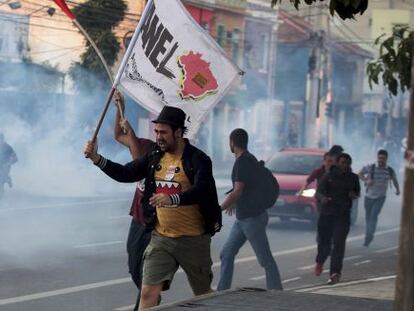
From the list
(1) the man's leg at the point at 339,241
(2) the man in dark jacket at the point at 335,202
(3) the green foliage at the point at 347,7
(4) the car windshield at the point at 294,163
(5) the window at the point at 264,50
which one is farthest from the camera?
(5) the window at the point at 264,50

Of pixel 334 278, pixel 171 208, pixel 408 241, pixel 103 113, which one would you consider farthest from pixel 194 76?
pixel 334 278

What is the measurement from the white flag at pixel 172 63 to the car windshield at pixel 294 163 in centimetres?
1367

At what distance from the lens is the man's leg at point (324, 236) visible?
1481 cm

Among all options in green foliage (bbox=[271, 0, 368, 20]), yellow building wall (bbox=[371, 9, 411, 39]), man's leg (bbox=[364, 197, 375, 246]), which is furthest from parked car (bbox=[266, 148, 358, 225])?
yellow building wall (bbox=[371, 9, 411, 39])

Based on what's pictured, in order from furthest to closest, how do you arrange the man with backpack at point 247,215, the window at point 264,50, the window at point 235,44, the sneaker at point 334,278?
the window at point 264,50 → the window at point 235,44 → the sneaker at point 334,278 → the man with backpack at point 247,215

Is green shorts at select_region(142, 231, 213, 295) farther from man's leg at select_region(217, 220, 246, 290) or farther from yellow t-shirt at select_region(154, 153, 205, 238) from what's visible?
man's leg at select_region(217, 220, 246, 290)

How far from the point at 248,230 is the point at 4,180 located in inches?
518

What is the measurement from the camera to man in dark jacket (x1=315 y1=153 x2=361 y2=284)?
47.9 ft

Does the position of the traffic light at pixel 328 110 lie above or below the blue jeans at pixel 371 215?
above

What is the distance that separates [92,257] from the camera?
15719 mm

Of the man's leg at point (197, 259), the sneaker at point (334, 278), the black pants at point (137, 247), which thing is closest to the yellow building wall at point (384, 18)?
the sneaker at point (334, 278)

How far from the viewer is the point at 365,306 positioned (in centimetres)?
771

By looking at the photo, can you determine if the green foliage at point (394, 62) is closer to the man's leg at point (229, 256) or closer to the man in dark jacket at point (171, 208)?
the man's leg at point (229, 256)

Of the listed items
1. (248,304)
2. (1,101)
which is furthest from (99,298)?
(1,101)
